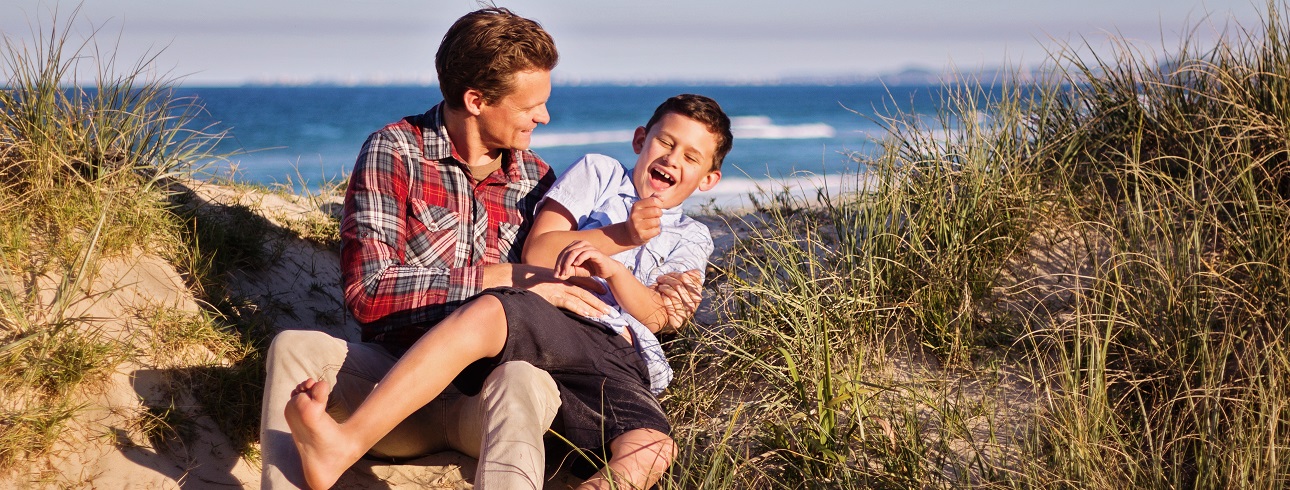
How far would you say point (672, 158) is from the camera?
3453 millimetres

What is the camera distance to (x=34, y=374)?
9.13ft

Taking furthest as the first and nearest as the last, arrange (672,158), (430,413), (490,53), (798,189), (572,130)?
(572,130)
(798,189)
(672,158)
(490,53)
(430,413)

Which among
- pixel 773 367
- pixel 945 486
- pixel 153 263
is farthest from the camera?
pixel 153 263

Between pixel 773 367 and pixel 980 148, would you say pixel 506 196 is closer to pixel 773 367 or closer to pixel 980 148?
pixel 773 367

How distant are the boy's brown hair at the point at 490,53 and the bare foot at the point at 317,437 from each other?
121cm

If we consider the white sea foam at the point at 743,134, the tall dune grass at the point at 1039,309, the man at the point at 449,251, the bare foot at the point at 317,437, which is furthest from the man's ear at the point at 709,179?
the white sea foam at the point at 743,134

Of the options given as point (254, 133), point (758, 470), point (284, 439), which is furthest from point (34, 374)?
point (254, 133)

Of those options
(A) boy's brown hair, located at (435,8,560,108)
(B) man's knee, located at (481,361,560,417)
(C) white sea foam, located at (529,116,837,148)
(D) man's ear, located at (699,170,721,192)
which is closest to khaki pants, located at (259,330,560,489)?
(B) man's knee, located at (481,361,560,417)

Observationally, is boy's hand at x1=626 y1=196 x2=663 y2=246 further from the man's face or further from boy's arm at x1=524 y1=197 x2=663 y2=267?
the man's face

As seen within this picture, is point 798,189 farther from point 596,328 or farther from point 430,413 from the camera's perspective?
point 430,413

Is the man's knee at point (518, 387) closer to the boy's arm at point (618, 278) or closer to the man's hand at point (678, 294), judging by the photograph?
the boy's arm at point (618, 278)

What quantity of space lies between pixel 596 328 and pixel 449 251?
60 cm

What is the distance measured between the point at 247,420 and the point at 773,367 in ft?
5.72

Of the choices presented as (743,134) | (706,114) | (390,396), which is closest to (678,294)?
(706,114)
